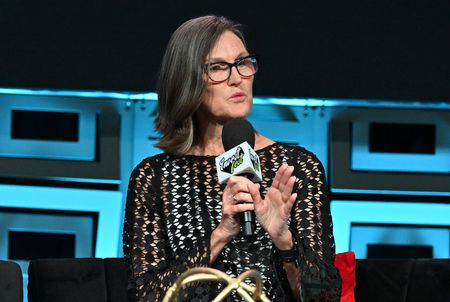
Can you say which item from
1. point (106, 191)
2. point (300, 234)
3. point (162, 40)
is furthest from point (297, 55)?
point (300, 234)

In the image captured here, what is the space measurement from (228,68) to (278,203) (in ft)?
1.65

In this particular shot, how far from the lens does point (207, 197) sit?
104 inches

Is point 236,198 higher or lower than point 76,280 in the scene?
higher

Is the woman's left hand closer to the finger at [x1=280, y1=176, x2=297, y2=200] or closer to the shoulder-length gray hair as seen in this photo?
the finger at [x1=280, y1=176, x2=297, y2=200]

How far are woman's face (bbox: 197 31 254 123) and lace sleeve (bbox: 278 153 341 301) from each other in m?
0.24

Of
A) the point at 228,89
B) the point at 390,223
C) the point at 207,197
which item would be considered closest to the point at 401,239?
the point at 390,223

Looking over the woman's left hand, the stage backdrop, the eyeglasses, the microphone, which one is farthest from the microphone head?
the stage backdrop

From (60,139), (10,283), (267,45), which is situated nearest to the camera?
(10,283)

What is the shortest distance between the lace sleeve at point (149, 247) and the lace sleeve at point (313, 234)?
0.24 metres

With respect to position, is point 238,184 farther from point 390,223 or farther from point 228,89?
point 390,223

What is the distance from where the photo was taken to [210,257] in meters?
2.39

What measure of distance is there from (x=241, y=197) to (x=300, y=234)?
41 cm

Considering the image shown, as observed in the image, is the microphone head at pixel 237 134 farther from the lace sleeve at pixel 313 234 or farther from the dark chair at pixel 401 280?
the dark chair at pixel 401 280

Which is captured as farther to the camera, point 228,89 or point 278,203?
point 228,89
